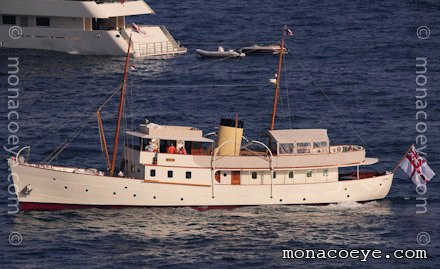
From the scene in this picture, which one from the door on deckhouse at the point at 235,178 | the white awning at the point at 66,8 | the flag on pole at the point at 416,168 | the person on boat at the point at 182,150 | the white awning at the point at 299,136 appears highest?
the white awning at the point at 66,8

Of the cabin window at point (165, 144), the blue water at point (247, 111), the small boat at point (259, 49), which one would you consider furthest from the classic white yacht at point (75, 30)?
the cabin window at point (165, 144)

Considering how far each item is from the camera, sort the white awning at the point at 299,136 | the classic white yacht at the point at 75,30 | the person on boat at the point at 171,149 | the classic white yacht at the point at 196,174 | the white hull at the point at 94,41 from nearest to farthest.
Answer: the classic white yacht at the point at 196,174 → the person on boat at the point at 171,149 → the white awning at the point at 299,136 → the white hull at the point at 94,41 → the classic white yacht at the point at 75,30

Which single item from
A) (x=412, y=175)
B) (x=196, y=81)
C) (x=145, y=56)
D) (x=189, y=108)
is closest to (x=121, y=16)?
(x=145, y=56)

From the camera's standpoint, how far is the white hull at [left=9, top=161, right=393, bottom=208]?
93062 mm

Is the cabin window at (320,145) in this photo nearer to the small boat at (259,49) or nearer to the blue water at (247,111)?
the blue water at (247,111)

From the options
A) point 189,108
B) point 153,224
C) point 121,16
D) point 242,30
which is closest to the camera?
point 153,224

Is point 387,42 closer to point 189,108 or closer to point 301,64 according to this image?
point 301,64

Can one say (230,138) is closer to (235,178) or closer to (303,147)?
(235,178)

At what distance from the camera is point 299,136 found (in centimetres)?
9456

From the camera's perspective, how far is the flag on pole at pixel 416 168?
318 ft

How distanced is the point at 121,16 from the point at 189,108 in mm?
28371

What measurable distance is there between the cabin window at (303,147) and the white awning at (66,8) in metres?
53.4

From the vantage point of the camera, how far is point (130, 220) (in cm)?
9200

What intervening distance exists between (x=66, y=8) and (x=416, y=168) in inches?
2207
